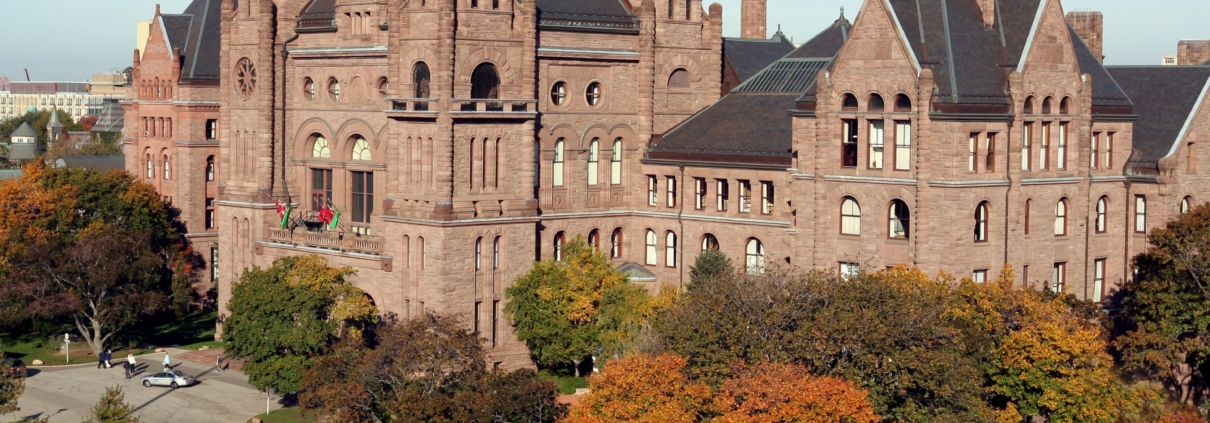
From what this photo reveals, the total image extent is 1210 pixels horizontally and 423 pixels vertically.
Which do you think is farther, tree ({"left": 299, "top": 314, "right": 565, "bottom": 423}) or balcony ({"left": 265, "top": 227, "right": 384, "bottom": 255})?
balcony ({"left": 265, "top": 227, "right": 384, "bottom": 255})

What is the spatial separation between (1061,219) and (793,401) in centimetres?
2416

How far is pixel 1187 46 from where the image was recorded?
→ 97125 millimetres

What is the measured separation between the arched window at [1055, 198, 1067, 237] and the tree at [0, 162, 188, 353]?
46.7 m

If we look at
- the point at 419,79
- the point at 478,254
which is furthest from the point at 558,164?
the point at 419,79

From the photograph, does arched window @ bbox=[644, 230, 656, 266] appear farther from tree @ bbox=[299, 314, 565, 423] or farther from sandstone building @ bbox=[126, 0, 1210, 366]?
tree @ bbox=[299, 314, 565, 423]

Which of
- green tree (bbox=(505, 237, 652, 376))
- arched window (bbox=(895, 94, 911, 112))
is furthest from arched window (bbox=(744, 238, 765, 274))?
arched window (bbox=(895, 94, 911, 112))

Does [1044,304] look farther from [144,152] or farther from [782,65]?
[144,152]

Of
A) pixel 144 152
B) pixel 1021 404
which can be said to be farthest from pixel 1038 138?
pixel 144 152

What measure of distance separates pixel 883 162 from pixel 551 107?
65.4 feet

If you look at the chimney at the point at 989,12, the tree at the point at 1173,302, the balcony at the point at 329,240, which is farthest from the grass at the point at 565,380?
Answer: the chimney at the point at 989,12

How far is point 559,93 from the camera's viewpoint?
88125 millimetres

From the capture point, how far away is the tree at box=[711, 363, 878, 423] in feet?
193

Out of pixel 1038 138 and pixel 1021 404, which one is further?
pixel 1038 138

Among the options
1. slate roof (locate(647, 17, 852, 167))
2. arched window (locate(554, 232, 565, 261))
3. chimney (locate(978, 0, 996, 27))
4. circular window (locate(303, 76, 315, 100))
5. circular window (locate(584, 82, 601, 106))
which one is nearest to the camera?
chimney (locate(978, 0, 996, 27))
